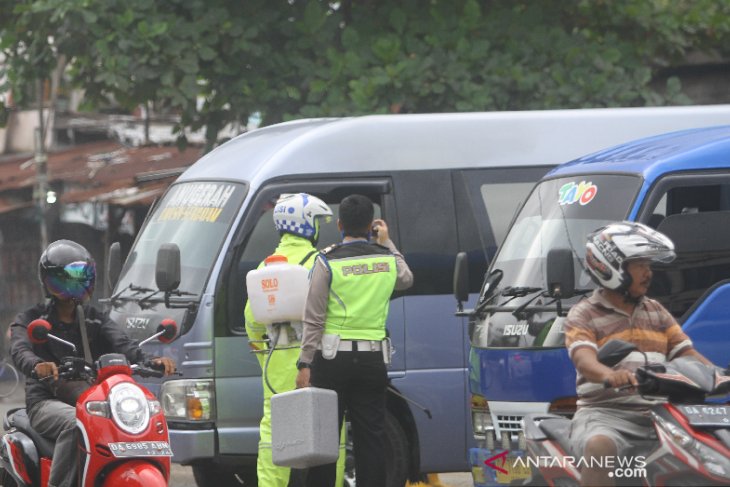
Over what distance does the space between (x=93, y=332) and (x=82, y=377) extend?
0.46 meters

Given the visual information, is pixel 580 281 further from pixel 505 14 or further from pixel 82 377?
pixel 505 14

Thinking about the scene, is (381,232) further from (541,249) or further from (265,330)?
(541,249)

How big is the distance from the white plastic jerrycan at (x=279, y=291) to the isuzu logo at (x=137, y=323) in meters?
1.52

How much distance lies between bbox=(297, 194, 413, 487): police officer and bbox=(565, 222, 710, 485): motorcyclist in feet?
6.81

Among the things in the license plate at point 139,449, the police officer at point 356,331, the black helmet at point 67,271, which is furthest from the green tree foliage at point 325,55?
the license plate at point 139,449

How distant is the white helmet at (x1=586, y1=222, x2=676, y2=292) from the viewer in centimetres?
604

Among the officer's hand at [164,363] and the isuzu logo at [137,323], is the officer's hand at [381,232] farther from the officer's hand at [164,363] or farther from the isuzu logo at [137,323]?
the officer's hand at [164,363]

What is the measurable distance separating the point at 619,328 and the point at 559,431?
0.49 meters

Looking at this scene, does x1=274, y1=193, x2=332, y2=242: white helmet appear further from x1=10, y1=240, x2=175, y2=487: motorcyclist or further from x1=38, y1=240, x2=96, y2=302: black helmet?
x1=38, y1=240, x2=96, y2=302: black helmet

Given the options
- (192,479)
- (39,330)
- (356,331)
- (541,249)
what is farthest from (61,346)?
(192,479)

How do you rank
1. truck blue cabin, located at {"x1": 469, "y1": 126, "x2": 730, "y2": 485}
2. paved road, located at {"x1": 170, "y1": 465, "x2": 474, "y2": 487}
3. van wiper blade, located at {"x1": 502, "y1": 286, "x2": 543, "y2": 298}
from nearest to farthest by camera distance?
truck blue cabin, located at {"x1": 469, "y1": 126, "x2": 730, "y2": 485}, van wiper blade, located at {"x1": 502, "y1": 286, "x2": 543, "y2": 298}, paved road, located at {"x1": 170, "y1": 465, "x2": 474, "y2": 487}

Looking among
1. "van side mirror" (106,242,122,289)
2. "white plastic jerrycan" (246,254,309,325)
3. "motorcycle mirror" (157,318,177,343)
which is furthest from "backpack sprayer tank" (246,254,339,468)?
"van side mirror" (106,242,122,289)

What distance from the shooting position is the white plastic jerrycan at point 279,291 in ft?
27.3

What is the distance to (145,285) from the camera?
33.2 ft
